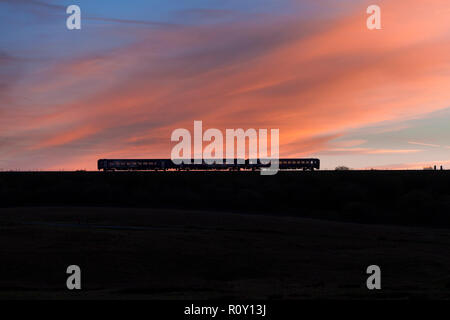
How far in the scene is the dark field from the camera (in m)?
21.4

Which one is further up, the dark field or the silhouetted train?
the silhouetted train

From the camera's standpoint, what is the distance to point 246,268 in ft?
85.2

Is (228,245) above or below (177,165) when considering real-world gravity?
below

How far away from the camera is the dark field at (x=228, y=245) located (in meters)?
21.4

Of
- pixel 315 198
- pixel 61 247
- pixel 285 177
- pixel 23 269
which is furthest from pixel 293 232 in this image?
pixel 285 177

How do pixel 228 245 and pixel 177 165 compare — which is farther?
pixel 177 165

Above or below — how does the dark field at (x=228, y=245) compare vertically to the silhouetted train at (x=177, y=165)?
below

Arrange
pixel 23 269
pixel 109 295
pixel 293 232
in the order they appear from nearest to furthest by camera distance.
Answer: pixel 109 295
pixel 23 269
pixel 293 232

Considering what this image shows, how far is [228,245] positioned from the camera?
31.0 m

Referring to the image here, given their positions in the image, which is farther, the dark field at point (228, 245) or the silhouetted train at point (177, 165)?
the silhouetted train at point (177, 165)

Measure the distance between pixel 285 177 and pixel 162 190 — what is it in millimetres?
15591

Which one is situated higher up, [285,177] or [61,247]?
[285,177]

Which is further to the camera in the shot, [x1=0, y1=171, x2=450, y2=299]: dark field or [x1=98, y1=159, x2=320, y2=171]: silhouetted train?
[x1=98, y1=159, x2=320, y2=171]: silhouetted train
